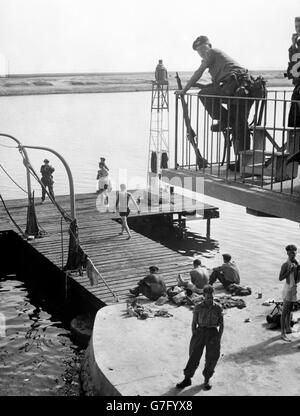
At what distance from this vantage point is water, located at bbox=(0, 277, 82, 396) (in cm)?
1427

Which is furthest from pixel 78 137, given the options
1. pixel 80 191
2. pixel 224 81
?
pixel 224 81

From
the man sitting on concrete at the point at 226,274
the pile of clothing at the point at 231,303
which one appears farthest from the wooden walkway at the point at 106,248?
the pile of clothing at the point at 231,303

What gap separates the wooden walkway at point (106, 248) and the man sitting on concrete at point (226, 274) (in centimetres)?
179

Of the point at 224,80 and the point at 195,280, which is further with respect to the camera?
the point at 195,280

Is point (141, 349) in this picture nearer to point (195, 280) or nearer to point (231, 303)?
point (231, 303)

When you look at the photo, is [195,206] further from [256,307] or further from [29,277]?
[256,307]

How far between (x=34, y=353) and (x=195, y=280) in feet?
16.0

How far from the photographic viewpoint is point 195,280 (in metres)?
15.6

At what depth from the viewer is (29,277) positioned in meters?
23.8

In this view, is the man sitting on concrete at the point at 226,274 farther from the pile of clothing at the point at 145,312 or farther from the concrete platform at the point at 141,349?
the pile of clothing at the point at 145,312

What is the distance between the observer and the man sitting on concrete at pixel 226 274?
1543cm
